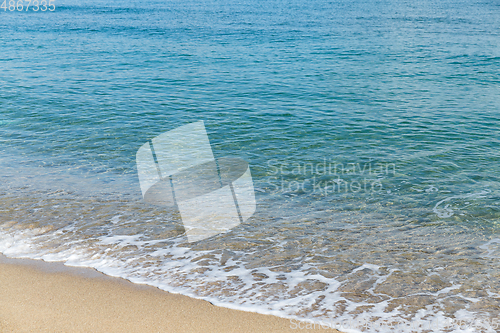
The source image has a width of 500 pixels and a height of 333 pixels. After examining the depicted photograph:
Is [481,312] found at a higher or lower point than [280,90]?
lower

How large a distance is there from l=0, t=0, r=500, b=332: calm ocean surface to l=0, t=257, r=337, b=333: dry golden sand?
20 centimetres

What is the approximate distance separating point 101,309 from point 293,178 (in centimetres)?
486

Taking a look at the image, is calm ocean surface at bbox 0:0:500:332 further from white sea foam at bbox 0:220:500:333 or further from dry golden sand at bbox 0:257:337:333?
dry golden sand at bbox 0:257:337:333

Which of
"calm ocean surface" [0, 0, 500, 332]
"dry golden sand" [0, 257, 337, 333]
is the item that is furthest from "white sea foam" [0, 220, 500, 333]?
"dry golden sand" [0, 257, 337, 333]

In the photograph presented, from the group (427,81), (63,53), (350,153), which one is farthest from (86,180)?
(63,53)

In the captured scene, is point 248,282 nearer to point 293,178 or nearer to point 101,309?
point 101,309

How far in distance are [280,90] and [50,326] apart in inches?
514

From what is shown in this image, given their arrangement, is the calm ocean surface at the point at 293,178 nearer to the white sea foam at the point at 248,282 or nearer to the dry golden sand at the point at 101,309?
Result: the white sea foam at the point at 248,282

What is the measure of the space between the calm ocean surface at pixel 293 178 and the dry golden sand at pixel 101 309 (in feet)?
0.64

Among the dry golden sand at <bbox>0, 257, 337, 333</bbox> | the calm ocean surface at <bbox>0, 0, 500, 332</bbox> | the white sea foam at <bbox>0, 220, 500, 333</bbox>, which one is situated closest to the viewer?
the dry golden sand at <bbox>0, 257, 337, 333</bbox>

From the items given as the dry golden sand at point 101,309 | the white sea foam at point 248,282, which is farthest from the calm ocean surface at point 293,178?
the dry golden sand at point 101,309

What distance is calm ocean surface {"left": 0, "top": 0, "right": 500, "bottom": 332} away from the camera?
15.3ft

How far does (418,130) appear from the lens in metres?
11.1

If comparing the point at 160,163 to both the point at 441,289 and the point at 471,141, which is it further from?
the point at 471,141
